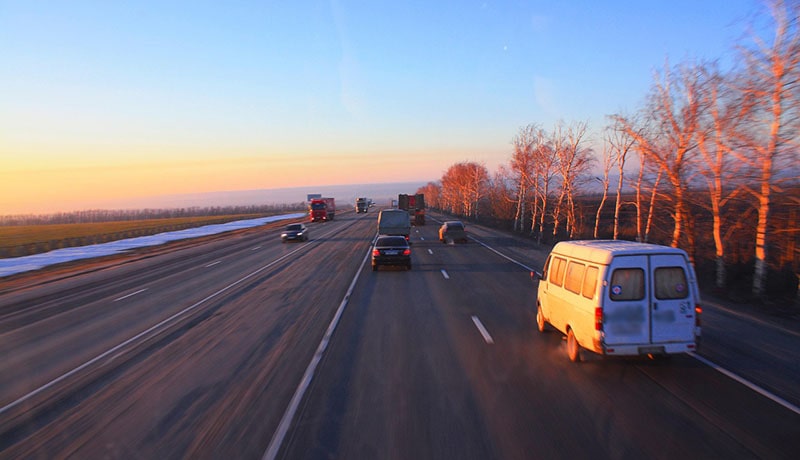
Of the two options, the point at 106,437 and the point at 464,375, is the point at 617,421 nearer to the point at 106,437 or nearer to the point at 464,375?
the point at 464,375

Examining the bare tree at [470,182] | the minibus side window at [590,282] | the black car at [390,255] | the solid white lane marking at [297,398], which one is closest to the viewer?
the solid white lane marking at [297,398]

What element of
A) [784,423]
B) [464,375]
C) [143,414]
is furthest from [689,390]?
[143,414]

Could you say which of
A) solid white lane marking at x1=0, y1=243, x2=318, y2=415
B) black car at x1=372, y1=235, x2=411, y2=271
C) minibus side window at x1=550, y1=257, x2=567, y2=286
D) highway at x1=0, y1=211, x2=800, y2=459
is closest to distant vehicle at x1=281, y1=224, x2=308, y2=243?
black car at x1=372, y1=235, x2=411, y2=271

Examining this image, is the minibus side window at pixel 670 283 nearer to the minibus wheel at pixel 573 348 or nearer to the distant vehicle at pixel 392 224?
the minibus wheel at pixel 573 348

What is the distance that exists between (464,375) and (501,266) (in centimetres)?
1685

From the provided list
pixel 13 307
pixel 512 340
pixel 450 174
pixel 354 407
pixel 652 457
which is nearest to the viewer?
pixel 652 457

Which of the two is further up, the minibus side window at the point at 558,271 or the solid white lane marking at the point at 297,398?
the minibus side window at the point at 558,271

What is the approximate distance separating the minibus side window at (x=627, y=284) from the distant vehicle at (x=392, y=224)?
79.5 ft

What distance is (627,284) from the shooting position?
8375mm

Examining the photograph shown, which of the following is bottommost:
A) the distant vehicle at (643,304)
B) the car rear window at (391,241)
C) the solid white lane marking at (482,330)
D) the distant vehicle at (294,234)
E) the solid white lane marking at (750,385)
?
the distant vehicle at (294,234)

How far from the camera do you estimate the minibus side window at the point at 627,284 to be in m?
8.34

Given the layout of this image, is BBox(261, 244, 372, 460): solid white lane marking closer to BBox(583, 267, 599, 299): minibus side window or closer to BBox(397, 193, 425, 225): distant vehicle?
BBox(583, 267, 599, 299): minibus side window

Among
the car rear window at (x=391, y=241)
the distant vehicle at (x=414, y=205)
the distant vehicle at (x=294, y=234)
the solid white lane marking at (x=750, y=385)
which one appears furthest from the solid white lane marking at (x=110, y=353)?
the distant vehicle at (x=414, y=205)

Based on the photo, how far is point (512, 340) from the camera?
10984 millimetres
